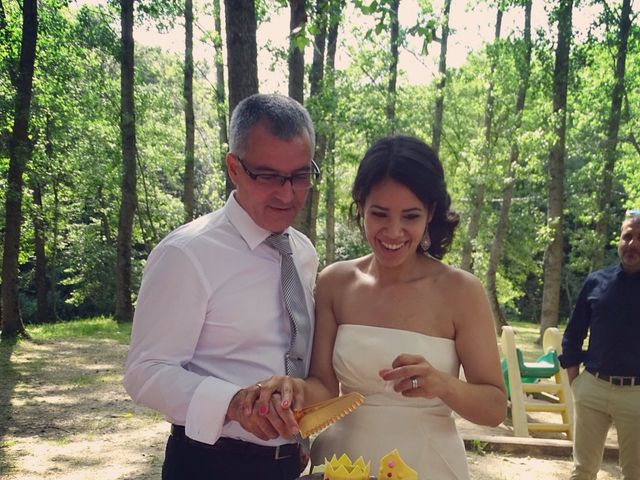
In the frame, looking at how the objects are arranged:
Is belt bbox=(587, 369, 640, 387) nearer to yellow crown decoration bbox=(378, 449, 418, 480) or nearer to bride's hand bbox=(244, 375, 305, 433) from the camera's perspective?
yellow crown decoration bbox=(378, 449, 418, 480)

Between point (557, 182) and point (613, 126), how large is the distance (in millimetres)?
2430

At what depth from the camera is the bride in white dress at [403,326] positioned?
2.29 m

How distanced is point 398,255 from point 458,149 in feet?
84.2

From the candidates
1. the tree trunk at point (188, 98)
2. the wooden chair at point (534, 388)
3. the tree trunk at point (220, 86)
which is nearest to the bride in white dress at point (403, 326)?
the wooden chair at point (534, 388)

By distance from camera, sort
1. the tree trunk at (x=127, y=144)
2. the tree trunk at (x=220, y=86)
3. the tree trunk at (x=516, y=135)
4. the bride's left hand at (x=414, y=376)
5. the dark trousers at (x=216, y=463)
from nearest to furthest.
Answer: the bride's left hand at (x=414, y=376) < the dark trousers at (x=216, y=463) < the tree trunk at (x=127, y=144) < the tree trunk at (x=516, y=135) < the tree trunk at (x=220, y=86)

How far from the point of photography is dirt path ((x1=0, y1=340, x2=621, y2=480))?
5551mm

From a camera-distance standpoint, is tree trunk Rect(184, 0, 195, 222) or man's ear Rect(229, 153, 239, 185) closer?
man's ear Rect(229, 153, 239, 185)

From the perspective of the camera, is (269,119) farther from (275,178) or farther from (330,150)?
(330,150)

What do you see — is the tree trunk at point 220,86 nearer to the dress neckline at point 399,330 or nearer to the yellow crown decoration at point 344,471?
the dress neckline at point 399,330

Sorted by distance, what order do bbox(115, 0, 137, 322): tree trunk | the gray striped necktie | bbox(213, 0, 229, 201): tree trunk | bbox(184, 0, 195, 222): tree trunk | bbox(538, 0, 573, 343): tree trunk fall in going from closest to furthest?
the gray striped necktie < bbox(538, 0, 573, 343): tree trunk < bbox(115, 0, 137, 322): tree trunk < bbox(184, 0, 195, 222): tree trunk < bbox(213, 0, 229, 201): tree trunk

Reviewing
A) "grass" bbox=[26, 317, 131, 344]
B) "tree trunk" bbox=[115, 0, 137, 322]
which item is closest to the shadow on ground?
"grass" bbox=[26, 317, 131, 344]

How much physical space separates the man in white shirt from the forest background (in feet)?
7.93

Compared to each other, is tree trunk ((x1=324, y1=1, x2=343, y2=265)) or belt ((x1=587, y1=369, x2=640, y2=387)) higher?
tree trunk ((x1=324, y1=1, x2=343, y2=265))

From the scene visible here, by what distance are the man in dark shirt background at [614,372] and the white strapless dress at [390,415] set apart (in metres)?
2.72
